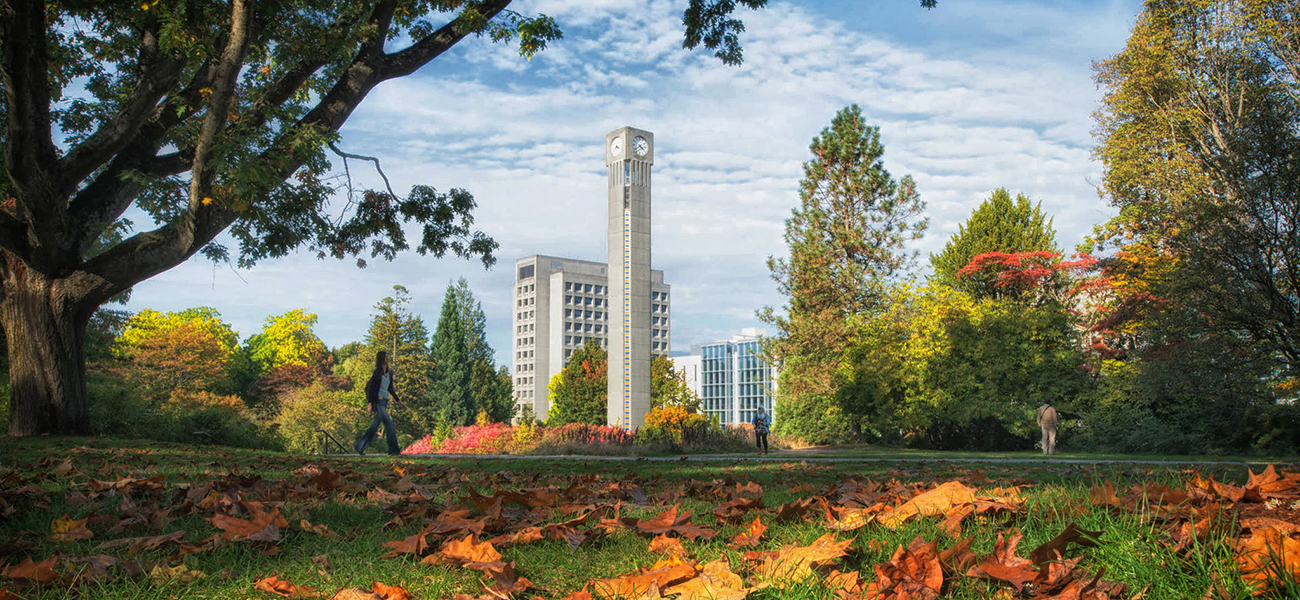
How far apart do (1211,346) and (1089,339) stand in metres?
9.06

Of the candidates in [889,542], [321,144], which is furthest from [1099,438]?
[889,542]

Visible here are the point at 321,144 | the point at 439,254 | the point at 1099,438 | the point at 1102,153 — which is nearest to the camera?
the point at 321,144

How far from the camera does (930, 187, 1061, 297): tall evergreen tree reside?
1115 inches

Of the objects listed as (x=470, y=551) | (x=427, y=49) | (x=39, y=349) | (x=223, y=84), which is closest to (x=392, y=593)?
(x=470, y=551)

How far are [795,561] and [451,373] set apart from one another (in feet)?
176

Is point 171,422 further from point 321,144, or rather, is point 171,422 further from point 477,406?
point 477,406

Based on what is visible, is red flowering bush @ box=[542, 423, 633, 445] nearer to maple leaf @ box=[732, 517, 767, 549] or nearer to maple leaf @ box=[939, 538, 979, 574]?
maple leaf @ box=[732, 517, 767, 549]

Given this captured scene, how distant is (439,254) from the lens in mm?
12023

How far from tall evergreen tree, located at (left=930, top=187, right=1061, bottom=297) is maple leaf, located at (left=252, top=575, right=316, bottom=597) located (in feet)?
93.7

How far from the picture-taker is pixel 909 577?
5.45 ft

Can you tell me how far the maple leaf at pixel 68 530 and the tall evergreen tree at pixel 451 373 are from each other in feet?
167

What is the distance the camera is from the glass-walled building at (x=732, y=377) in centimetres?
8794

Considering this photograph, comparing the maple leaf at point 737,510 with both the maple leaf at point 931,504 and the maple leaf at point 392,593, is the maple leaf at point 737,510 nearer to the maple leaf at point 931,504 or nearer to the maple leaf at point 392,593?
the maple leaf at point 931,504

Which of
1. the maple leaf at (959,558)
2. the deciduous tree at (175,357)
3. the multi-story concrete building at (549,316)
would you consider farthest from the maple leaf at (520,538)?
the multi-story concrete building at (549,316)
